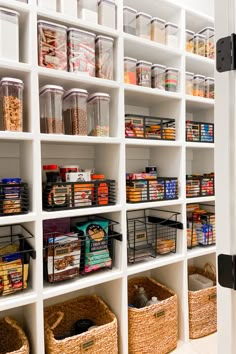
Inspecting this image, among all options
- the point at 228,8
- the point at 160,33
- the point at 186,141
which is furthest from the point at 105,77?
the point at 228,8

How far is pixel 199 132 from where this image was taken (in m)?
2.03

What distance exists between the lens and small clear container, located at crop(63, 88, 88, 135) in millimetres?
1515

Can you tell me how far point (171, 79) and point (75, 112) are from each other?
738mm

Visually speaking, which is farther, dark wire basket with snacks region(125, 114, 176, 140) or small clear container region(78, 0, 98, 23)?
dark wire basket with snacks region(125, 114, 176, 140)

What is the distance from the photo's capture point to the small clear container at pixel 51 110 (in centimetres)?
145

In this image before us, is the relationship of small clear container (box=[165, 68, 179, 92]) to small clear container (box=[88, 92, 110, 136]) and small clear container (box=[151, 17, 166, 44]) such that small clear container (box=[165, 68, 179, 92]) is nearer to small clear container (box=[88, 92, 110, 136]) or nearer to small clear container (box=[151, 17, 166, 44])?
small clear container (box=[151, 17, 166, 44])

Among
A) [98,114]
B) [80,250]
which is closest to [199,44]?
[98,114]

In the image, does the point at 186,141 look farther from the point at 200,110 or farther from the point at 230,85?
the point at 230,85

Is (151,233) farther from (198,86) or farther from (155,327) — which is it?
(198,86)

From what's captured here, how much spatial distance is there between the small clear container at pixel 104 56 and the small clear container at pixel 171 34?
0.46 m

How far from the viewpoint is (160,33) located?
1.84 metres

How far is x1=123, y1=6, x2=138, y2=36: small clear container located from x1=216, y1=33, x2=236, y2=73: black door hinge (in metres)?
1.05

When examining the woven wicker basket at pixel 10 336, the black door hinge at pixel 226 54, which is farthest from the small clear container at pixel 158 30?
the woven wicker basket at pixel 10 336

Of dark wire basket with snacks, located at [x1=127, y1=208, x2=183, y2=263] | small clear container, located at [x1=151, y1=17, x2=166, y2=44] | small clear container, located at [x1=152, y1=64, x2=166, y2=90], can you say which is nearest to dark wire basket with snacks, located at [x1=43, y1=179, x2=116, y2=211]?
dark wire basket with snacks, located at [x1=127, y1=208, x2=183, y2=263]
